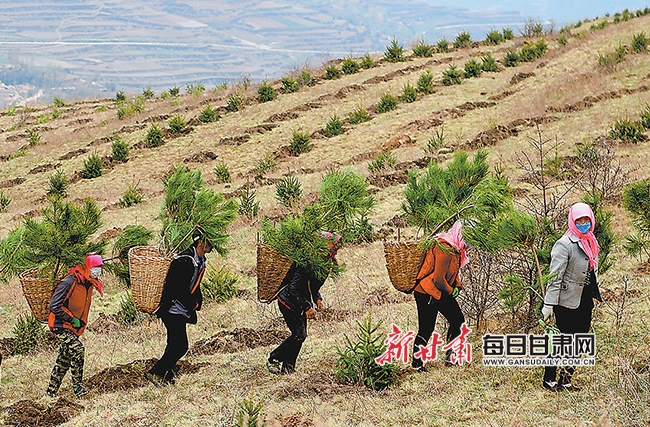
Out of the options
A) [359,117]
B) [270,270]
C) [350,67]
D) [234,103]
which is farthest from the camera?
[350,67]

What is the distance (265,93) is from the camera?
25.3m

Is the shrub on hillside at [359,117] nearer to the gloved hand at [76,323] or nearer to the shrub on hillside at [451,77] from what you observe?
the shrub on hillside at [451,77]

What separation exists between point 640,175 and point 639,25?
15384 millimetres

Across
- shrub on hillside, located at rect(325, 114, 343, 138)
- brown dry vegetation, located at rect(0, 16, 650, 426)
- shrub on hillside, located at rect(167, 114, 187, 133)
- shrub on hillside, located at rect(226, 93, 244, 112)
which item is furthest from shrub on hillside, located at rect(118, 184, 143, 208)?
shrub on hillside, located at rect(226, 93, 244, 112)

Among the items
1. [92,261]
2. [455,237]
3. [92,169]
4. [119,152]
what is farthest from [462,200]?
[119,152]

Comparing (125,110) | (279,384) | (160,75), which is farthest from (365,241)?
(160,75)

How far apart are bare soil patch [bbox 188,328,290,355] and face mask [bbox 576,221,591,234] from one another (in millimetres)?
3642

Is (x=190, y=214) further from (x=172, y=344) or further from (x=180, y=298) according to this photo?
(x=172, y=344)

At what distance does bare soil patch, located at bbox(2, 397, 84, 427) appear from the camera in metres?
5.46

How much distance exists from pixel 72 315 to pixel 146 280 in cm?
85

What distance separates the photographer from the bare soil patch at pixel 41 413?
5457 mm

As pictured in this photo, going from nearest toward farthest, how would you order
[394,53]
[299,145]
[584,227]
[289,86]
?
[584,227] → [299,145] → [289,86] → [394,53]

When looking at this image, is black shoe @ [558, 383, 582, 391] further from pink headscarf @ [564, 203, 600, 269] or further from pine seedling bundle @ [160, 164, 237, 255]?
pine seedling bundle @ [160, 164, 237, 255]

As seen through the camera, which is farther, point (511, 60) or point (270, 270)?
point (511, 60)
